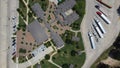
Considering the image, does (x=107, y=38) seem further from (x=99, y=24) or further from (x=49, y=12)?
(x=49, y=12)

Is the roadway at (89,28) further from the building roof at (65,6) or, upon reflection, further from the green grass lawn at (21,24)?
the green grass lawn at (21,24)

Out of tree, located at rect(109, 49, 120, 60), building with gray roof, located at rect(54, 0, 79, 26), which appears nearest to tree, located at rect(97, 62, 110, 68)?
tree, located at rect(109, 49, 120, 60)

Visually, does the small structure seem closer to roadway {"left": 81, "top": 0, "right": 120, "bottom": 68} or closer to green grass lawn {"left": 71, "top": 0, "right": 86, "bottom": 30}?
green grass lawn {"left": 71, "top": 0, "right": 86, "bottom": 30}

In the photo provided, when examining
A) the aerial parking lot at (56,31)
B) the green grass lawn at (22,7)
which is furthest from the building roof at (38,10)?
the green grass lawn at (22,7)

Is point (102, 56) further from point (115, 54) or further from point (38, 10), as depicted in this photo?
point (38, 10)

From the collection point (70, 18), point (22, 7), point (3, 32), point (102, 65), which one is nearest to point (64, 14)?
point (70, 18)

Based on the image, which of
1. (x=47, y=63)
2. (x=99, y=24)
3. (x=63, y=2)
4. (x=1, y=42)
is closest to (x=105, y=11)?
(x=99, y=24)

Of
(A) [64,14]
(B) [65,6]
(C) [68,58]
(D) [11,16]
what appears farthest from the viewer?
(D) [11,16]
